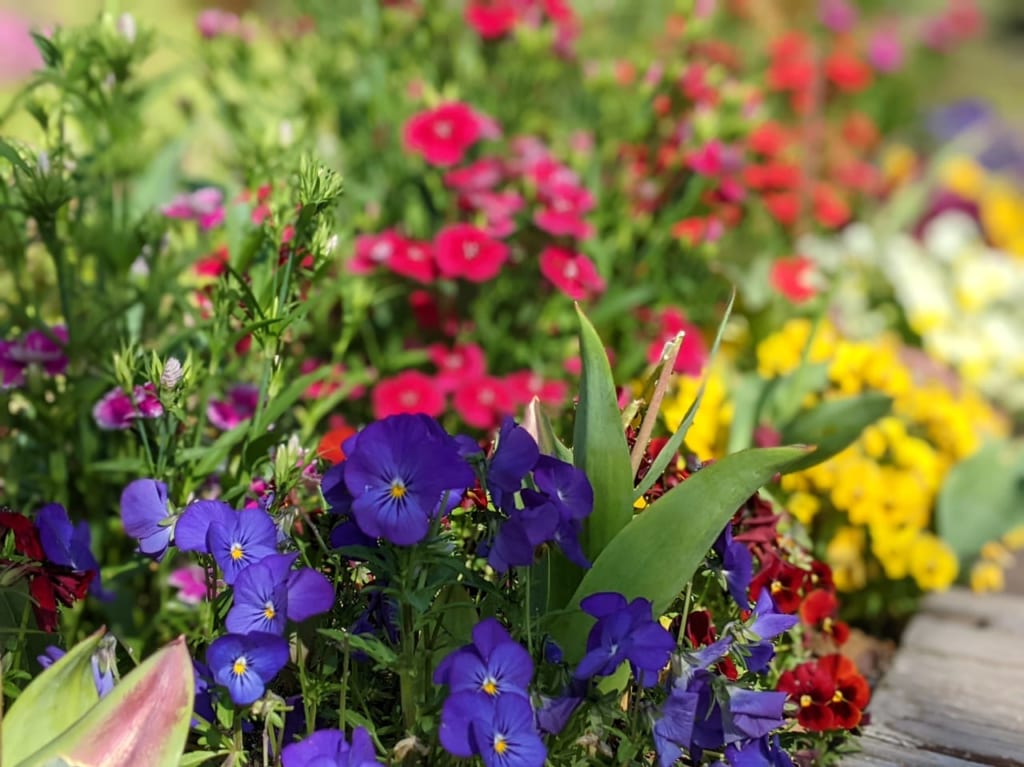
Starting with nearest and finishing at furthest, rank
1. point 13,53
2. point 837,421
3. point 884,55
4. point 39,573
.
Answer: point 39,573 → point 837,421 → point 884,55 → point 13,53

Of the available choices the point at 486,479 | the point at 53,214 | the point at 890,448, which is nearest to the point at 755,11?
the point at 890,448

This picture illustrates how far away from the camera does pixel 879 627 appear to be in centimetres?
229

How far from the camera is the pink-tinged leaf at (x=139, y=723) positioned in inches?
40.2

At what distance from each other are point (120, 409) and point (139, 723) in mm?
795

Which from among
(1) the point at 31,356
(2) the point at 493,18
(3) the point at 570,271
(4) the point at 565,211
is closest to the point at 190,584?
(1) the point at 31,356

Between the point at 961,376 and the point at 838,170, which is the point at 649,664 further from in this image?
the point at 838,170

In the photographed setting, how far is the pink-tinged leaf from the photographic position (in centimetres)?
102

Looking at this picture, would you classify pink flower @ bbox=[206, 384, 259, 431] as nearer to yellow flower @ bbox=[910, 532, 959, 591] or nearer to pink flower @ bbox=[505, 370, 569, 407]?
pink flower @ bbox=[505, 370, 569, 407]

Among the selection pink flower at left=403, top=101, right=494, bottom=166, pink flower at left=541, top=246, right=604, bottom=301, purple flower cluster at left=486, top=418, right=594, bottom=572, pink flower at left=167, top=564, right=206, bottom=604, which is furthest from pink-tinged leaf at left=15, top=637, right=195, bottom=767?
pink flower at left=403, top=101, right=494, bottom=166

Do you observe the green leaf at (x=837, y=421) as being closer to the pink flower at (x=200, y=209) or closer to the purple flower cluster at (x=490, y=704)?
the purple flower cluster at (x=490, y=704)

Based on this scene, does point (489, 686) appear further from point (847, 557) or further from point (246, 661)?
point (847, 557)

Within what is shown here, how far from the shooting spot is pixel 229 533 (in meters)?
1.18

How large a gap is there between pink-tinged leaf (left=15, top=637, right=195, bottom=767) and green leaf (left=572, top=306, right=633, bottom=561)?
478 mm

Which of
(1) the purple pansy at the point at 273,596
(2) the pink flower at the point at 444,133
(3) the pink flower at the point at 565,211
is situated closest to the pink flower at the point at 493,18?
(2) the pink flower at the point at 444,133
